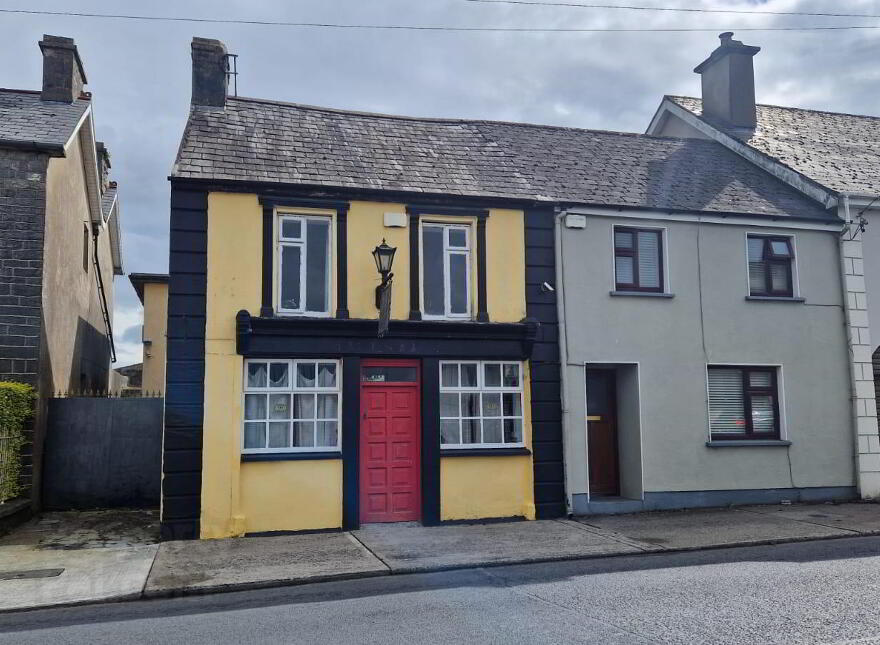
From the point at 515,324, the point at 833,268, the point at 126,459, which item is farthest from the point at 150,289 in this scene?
the point at 833,268

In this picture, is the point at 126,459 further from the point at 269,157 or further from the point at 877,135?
the point at 877,135

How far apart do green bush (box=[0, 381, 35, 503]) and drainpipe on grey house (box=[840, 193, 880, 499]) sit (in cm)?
1443

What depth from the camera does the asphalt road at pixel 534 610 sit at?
6480 millimetres

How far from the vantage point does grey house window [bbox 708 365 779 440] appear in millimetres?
14234

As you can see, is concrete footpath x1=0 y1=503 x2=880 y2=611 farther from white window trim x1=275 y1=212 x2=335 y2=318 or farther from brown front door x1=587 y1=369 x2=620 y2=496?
white window trim x1=275 y1=212 x2=335 y2=318

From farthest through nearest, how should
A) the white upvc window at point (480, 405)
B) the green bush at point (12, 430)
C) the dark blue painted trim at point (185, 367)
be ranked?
the white upvc window at point (480, 405) < the green bush at point (12, 430) < the dark blue painted trim at point (185, 367)

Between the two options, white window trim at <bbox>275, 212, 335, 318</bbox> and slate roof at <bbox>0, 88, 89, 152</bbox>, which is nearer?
white window trim at <bbox>275, 212, 335, 318</bbox>

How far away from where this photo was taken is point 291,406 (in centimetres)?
1220

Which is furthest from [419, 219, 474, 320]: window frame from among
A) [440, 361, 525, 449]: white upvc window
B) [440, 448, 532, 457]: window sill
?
[440, 448, 532, 457]: window sill

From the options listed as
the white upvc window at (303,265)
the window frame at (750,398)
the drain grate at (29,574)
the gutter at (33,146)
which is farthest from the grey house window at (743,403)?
the gutter at (33,146)

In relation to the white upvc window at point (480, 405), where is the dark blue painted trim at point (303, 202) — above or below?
above

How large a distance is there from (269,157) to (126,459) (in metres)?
6.18

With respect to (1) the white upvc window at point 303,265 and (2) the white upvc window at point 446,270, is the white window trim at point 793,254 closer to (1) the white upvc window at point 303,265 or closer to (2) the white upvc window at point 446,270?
(2) the white upvc window at point 446,270

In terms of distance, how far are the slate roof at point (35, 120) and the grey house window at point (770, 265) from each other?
41.1 ft
